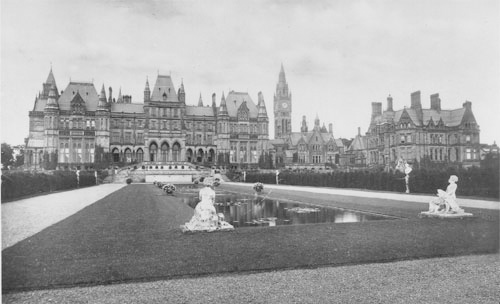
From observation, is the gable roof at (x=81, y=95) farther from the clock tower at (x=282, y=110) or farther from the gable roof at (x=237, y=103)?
the clock tower at (x=282, y=110)

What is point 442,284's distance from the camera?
20.7 feet

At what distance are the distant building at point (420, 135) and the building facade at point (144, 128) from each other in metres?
23.0

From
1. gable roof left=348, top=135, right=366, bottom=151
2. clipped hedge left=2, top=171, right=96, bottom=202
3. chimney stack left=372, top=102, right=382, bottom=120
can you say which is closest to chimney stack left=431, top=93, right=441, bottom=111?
chimney stack left=372, top=102, right=382, bottom=120

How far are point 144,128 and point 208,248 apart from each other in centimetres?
6521

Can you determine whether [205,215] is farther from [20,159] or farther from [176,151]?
[176,151]

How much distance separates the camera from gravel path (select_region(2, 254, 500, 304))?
18.5ft

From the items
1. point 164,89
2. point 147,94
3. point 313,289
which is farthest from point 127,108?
point 313,289

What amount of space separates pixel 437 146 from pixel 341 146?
49.6 m

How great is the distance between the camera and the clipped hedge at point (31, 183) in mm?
20400

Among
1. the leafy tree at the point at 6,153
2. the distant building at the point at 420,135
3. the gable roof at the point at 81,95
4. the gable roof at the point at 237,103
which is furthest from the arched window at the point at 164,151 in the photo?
the distant building at the point at 420,135

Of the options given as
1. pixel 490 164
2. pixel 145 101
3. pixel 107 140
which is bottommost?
pixel 490 164

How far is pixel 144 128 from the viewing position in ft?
233

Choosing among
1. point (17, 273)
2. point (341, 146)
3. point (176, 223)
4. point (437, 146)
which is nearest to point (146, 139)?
point (437, 146)

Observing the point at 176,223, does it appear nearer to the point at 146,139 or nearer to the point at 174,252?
the point at 174,252
